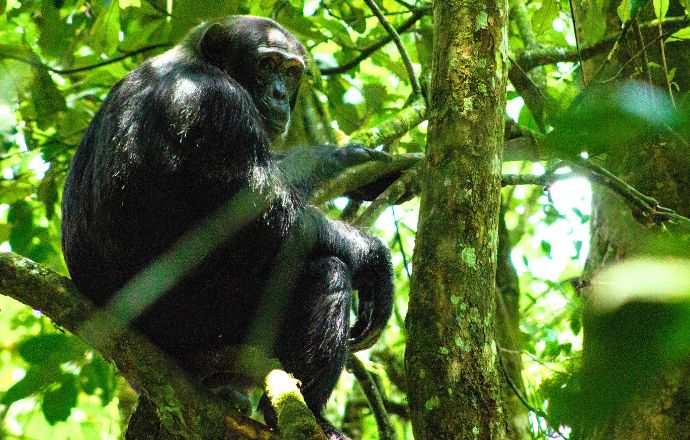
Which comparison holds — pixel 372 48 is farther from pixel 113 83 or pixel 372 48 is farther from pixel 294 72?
pixel 113 83

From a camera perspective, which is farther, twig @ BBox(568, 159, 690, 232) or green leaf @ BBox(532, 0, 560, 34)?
green leaf @ BBox(532, 0, 560, 34)

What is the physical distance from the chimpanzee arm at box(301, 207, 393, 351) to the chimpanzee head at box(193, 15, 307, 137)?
2.59 ft

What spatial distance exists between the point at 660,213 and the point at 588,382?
2.87 m

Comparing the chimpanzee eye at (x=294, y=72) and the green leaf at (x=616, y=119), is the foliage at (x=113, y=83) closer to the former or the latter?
the chimpanzee eye at (x=294, y=72)

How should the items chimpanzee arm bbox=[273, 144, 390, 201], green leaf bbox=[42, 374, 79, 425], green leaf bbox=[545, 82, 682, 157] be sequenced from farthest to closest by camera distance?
chimpanzee arm bbox=[273, 144, 390, 201]
green leaf bbox=[42, 374, 79, 425]
green leaf bbox=[545, 82, 682, 157]

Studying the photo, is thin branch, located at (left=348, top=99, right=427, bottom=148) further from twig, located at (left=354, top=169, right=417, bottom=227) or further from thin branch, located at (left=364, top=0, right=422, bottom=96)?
twig, located at (left=354, top=169, right=417, bottom=227)

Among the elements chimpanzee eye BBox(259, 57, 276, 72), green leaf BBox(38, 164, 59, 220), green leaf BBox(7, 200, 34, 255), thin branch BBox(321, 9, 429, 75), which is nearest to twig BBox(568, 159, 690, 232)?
chimpanzee eye BBox(259, 57, 276, 72)

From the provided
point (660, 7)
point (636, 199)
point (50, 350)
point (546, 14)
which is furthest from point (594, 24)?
point (50, 350)

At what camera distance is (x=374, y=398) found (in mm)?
4848

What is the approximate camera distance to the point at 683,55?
487 cm

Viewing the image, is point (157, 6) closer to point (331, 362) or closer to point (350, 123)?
point (350, 123)

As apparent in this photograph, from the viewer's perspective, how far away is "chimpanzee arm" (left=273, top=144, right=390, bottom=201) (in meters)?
4.45

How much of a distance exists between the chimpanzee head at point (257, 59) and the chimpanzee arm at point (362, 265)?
788mm

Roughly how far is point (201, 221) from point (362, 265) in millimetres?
1055
